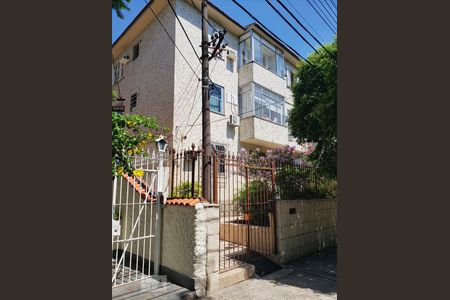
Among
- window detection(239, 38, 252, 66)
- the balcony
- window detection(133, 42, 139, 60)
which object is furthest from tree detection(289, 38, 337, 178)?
window detection(133, 42, 139, 60)

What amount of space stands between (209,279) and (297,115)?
214 inches

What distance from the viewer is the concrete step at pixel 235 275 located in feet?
17.8

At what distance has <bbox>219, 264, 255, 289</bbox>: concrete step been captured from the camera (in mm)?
5422

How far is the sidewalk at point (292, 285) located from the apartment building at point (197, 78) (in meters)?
7.20

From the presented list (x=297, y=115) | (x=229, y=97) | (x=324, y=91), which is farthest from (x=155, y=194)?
(x=229, y=97)

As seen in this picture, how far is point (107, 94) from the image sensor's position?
0.95 m

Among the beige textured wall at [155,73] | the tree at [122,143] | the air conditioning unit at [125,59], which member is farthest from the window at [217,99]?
the tree at [122,143]

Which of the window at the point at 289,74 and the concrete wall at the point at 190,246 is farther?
the window at the point at 289,74

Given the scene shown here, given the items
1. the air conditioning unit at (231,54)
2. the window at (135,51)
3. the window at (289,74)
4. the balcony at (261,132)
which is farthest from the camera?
the window at (289,74)

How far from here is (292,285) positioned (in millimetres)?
5695

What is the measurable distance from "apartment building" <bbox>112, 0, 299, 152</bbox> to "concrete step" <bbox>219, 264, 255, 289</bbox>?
22.8 feet

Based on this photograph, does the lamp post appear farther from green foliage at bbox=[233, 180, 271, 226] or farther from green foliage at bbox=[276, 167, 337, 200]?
green foliage at bbox=[276, 167, 337, 200]

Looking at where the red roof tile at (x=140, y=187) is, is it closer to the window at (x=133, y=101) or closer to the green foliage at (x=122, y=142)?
the green foliage at (x=122, y=142)

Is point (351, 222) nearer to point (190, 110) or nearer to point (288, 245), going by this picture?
point (288, 245)
